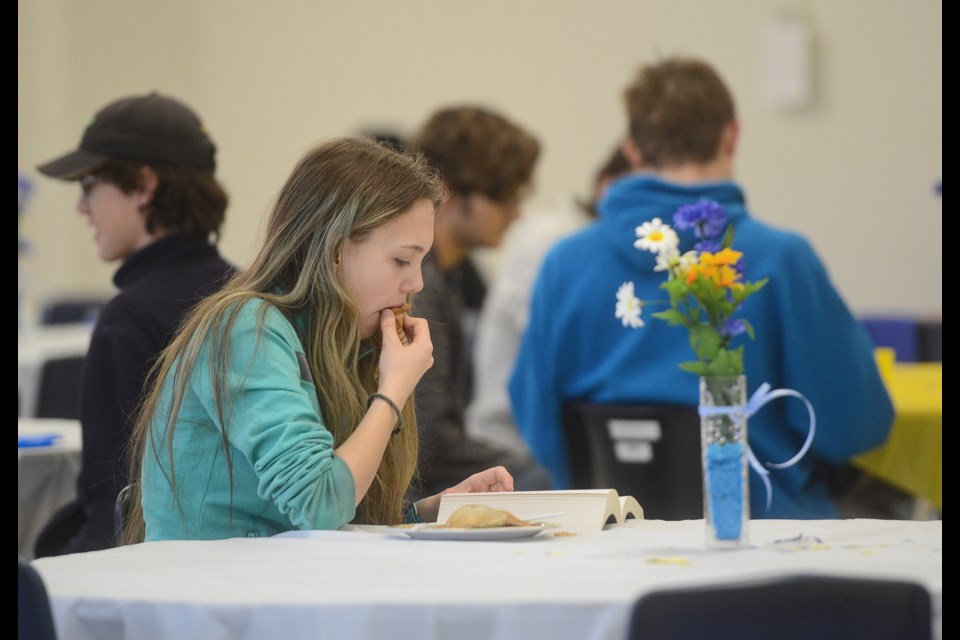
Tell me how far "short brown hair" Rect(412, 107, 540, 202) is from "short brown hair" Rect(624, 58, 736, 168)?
817 millimetres

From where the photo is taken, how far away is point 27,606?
1.24 m

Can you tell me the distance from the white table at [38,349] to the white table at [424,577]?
2475 millimetres

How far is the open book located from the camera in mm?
1799

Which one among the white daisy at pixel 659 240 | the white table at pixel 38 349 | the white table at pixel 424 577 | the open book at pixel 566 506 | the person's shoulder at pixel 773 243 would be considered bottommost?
the white table at pixel 38 349

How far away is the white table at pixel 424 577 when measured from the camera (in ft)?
4.27

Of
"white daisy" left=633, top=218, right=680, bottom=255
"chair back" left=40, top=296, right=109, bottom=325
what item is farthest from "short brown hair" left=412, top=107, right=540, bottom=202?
"chair back" left=40, top=296, right=109, bottom=325

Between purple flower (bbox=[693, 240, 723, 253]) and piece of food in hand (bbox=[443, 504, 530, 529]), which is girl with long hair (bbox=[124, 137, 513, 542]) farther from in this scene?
purple flower (bbox=[693, 240, 723, 253])

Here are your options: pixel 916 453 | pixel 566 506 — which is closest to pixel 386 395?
pixel 566 506

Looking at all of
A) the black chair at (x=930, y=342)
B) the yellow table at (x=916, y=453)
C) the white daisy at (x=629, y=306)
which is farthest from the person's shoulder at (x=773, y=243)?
the black chair at (x=930, y=342)

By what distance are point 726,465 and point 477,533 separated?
32cm

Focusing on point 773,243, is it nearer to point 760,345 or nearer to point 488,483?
point 760,345

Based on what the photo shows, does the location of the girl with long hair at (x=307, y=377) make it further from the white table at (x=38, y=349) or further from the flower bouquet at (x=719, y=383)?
the white table at (x=38, y=349)

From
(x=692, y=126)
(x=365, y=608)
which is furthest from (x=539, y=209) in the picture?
(x=365, y=608)

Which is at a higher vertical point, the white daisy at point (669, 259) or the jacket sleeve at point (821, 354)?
the white daisy at point (669, 259)
